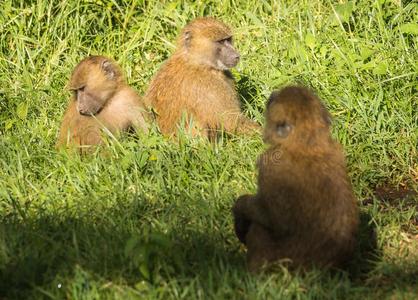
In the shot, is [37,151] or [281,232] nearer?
[281,232]

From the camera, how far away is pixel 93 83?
257 inches

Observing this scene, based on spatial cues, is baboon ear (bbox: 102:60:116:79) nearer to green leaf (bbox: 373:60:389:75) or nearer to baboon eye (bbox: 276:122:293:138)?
green leaf (bbox: 373:60:389:75)

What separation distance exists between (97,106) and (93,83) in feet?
0.53

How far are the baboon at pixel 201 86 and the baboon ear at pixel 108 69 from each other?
0.36 meters

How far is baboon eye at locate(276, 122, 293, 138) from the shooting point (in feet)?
15.0

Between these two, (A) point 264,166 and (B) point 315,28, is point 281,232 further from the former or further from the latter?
(B) point 315,28

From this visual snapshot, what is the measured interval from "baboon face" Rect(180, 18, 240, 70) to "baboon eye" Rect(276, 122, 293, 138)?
7.65 feet

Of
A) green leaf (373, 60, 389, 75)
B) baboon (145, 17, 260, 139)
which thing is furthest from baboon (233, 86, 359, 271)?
green leaf (373, 60, 389, 75)

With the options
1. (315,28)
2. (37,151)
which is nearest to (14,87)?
(37,151)

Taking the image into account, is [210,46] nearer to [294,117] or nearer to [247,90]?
[247,90]

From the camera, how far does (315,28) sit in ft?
24.6

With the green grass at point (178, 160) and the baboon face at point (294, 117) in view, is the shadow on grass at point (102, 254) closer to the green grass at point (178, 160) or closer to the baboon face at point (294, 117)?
the green grass at point (178, 160)

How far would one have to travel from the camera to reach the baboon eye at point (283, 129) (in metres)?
4.57

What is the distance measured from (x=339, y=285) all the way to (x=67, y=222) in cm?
157
